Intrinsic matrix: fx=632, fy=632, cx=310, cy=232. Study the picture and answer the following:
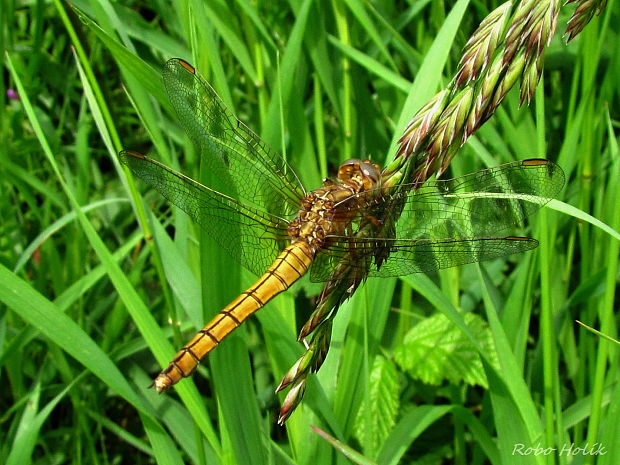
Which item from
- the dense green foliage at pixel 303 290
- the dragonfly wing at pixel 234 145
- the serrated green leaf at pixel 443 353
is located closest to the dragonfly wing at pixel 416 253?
A: the dense green foliage at pixel 303 290

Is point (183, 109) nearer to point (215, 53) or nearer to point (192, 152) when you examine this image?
point (215, 53)

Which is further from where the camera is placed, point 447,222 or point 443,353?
point 443,353

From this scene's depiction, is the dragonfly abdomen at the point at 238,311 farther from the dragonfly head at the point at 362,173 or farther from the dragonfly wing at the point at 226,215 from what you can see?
the dragonfly head at the point at 362,173

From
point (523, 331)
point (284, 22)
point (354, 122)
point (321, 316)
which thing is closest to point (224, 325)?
point (321, 316)

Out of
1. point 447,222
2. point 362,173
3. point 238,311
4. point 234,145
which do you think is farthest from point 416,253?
point 234,145

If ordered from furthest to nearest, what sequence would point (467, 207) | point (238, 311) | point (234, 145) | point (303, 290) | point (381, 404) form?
point (303, 290), point (381, 404), point (234, 145), point (467, 207), point (238, 311)

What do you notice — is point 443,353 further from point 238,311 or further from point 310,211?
point 238,311
